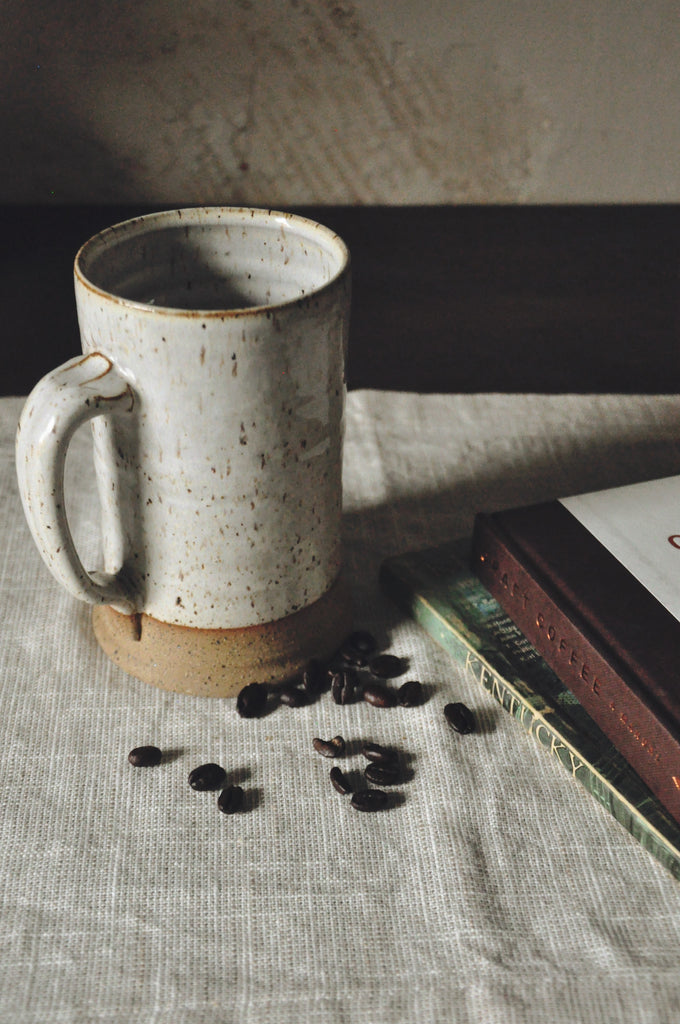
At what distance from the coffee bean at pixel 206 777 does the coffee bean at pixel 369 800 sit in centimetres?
9

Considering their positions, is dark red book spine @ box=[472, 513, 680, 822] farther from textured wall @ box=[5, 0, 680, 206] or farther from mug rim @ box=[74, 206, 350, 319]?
textured wall @ box=[5, 0, 680, 206]

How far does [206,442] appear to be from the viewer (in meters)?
0.63

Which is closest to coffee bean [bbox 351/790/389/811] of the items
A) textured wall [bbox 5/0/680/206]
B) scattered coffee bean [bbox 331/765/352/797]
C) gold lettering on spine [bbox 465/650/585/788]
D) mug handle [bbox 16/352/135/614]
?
scattered coffee bean [bbox 331/765/352/797]

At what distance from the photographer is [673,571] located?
2.31 feet

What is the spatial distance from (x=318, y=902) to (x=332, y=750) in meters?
0.11

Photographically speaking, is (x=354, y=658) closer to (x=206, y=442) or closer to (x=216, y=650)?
(x=216, y=650)

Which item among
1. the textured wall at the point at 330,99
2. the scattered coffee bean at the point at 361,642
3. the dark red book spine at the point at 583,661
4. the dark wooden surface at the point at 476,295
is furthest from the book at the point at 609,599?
the textured wall at the point at 330,99

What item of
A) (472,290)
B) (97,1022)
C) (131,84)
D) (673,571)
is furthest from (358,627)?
(131,84)

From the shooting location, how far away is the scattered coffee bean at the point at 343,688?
2.38ft

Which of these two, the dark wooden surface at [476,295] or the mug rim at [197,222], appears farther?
the dark wooden surface at [476,295]

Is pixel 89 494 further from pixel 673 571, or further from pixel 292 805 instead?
pixel 673 571

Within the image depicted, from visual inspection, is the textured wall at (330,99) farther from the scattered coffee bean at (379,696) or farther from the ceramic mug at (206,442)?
the scattered coffee bean at (379,696)

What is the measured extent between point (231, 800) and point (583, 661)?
0.25 meters

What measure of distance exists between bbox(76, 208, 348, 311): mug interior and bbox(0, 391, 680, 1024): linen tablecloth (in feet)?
0.89
